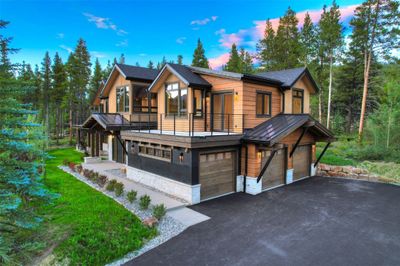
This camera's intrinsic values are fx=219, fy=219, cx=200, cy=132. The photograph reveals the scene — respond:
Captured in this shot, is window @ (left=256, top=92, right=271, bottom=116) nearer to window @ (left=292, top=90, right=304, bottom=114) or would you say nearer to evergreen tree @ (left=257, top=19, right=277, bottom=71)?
window @ (left=292, top=90, right=304, bottom=114)

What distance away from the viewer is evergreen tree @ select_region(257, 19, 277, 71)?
2612 cm

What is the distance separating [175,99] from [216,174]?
5.02 m

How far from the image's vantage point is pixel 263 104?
1135cm

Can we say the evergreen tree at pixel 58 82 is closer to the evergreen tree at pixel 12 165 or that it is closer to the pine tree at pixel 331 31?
the evergreen tree at pixel 12 165

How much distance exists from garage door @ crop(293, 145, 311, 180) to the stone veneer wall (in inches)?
46.3

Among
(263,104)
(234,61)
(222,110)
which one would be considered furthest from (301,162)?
(234,61)

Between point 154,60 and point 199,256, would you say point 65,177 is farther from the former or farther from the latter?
point 154,60

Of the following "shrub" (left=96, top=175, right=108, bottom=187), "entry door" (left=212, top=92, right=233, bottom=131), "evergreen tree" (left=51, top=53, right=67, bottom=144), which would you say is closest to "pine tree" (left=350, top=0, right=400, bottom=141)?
"entry door" (left=212, top=92, right=233, bottom=131)

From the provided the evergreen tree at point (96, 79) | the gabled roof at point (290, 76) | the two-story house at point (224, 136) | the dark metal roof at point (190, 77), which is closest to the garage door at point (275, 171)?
the two-story house at point (224, 136)

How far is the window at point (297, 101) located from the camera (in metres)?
12.8

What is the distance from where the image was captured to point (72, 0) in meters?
15.5

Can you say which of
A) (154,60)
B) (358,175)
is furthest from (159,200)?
(154,60)

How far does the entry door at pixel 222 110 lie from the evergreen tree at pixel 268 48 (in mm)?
17684

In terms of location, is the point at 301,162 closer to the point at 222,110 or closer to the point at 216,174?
the point at 222,110
